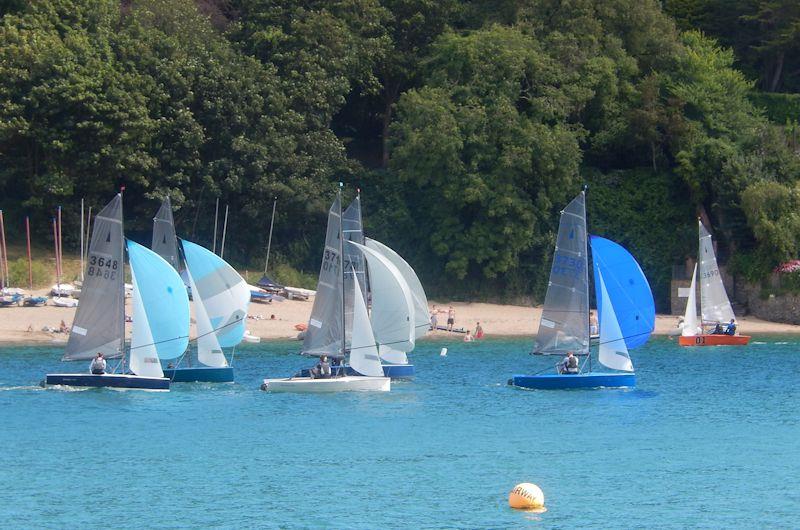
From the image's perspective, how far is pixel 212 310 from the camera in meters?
46.6

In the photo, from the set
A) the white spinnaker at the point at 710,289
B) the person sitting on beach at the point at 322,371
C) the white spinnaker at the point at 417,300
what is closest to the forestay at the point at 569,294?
the white spinnaker at the point at 417,300

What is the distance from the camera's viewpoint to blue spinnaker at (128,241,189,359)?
44250 millimetres

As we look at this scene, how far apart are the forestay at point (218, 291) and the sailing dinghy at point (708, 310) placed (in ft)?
78.1

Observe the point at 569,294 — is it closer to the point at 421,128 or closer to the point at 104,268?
the point at 104,268

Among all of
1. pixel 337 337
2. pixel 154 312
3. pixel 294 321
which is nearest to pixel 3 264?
pixel 294 321

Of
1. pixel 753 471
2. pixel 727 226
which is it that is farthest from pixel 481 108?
pixel 753 471

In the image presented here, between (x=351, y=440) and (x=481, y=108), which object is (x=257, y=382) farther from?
(x=481, y=108)

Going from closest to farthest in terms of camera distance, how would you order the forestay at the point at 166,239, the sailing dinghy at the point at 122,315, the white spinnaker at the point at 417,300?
1. the sailing dinghy at the point at 122,315
2. the forestay at the point at 166,239
3. the white spinnaker at the point at 417,300

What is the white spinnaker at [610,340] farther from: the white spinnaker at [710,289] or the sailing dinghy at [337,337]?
the white spinnaker at [710,289]

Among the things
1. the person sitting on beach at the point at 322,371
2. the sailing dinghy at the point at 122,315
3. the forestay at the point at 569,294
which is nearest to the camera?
the sailing dinghy at the point at 122,315

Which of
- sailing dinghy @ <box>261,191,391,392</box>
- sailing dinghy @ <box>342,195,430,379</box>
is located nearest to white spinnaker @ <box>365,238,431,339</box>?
sailing dinghy @ <box>342,195,430,379</box>

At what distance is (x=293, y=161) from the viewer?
224 feet

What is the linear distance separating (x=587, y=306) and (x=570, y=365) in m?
2.12

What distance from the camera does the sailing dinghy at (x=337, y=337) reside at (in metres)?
44.8
